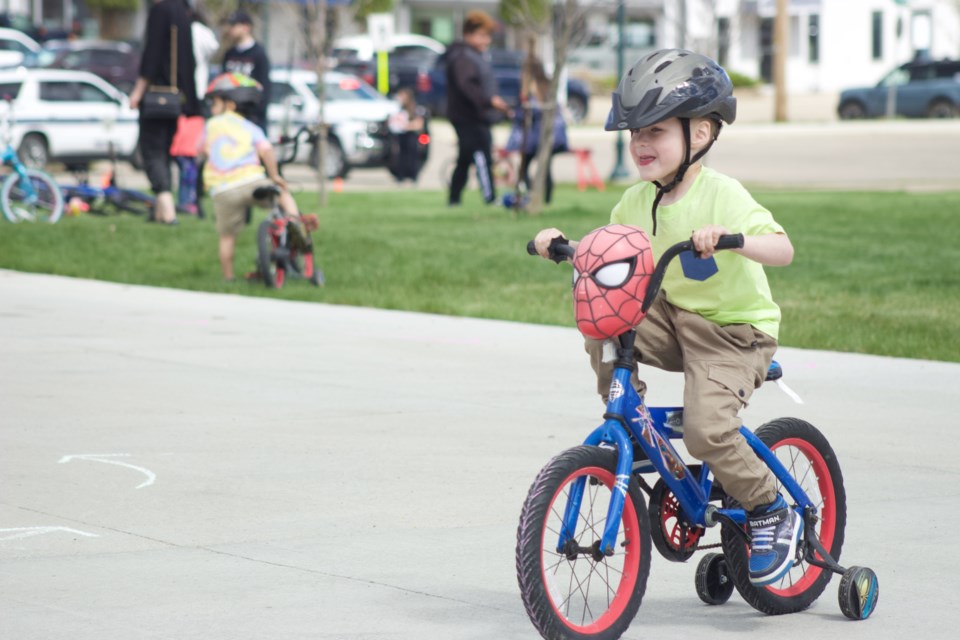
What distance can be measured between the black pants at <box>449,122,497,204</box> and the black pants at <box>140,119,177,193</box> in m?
3.25

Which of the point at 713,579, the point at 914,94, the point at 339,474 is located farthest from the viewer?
the point at 914,94

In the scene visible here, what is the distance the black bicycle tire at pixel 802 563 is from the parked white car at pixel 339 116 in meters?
21.6

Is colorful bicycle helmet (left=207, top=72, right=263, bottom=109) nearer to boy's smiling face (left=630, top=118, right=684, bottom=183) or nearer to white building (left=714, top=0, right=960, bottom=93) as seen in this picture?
boy's smiling face (left=630, top=118, right=684, bottom=183)

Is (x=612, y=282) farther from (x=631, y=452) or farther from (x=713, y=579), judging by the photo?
(x=713, y=579)

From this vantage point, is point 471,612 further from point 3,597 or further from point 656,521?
point 3,597

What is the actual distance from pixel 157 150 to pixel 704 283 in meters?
12.4

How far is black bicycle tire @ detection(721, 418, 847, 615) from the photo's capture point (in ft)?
15.3

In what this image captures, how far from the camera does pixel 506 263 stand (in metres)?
13.3

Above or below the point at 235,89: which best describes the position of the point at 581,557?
below

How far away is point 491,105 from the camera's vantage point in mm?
17922

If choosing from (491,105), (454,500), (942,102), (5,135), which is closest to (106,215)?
(5,135)

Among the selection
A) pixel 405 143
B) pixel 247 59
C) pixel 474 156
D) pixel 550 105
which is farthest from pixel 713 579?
pixel 405 143

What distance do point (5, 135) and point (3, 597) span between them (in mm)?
13200

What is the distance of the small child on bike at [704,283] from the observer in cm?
435
